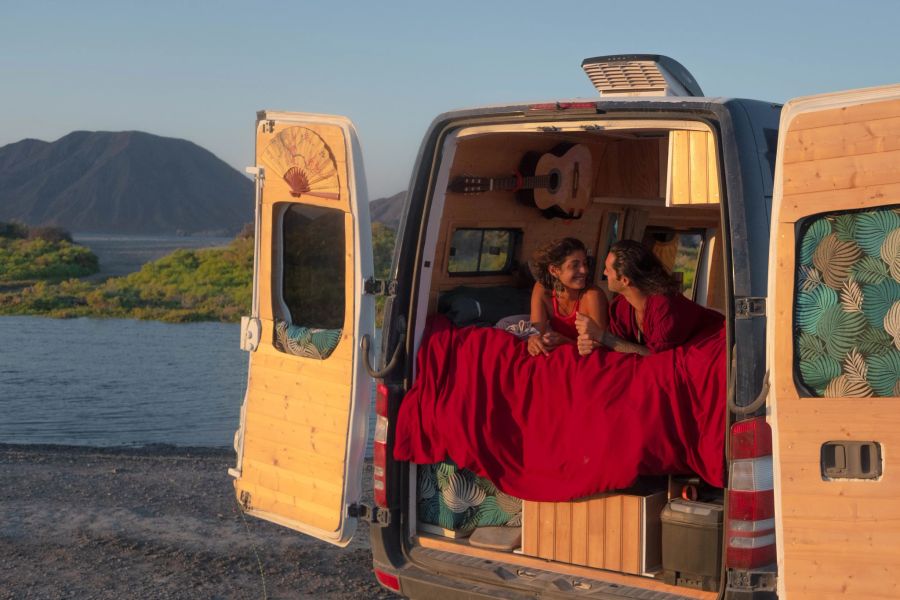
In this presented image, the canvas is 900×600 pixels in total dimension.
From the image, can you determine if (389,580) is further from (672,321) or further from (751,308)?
(751,308)

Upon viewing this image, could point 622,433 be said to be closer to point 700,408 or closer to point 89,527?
point 700,408

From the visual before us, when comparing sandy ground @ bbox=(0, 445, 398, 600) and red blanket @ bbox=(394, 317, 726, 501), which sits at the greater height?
red blanket @ bbox=(394, 317, 726, 501)

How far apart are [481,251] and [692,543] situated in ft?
9.01

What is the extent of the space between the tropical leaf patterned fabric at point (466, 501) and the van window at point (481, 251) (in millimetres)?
1504

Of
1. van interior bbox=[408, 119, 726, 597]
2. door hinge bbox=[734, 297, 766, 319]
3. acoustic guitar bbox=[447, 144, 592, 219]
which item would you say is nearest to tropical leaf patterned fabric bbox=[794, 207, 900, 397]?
door hinge bbox=[734, 297, 766, 319]

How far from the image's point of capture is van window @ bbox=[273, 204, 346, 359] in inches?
213

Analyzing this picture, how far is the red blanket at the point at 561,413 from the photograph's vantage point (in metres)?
4.49

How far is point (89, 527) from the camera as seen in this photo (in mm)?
7941

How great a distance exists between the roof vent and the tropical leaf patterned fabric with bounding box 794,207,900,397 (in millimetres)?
1656

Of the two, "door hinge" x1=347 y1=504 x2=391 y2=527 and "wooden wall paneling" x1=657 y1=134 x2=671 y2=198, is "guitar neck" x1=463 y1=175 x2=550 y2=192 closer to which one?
"wooden wall paneling" x1=657 y1=134 x2=671 y2=198

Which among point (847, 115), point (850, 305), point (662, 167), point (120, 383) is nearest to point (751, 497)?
point (850, 305)

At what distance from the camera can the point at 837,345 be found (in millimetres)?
3877

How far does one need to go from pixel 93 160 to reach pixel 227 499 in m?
181

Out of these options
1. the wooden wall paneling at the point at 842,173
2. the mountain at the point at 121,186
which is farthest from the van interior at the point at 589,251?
the mountain at the point at 121,186
